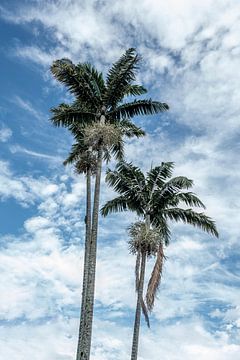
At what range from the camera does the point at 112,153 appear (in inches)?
1172

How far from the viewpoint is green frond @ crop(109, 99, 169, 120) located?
2808 cm

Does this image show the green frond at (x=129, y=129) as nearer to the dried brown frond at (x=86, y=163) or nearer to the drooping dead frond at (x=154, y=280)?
the dried brown frond at (x=86, y=163)

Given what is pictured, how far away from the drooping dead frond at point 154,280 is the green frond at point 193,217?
134 inches

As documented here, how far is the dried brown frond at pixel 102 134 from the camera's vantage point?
2561 cm

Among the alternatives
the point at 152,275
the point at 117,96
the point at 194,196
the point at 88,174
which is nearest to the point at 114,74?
the point at 117,96

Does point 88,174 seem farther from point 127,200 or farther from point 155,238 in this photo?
point 155,238

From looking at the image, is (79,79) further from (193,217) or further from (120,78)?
(193,217)

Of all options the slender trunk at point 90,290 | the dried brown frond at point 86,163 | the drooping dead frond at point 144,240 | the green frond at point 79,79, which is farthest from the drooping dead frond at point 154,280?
the green frond at point 79,79

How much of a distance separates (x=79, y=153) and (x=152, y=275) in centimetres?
888

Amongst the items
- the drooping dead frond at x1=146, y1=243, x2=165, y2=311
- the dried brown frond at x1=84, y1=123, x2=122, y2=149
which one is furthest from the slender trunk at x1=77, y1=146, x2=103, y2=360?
the drooping dead frond at x1=146, y1=243, x2=165, y2=311

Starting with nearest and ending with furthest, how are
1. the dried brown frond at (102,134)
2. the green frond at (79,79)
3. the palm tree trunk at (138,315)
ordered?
the dried brown frond at (102,134)
the palm tree trunk at (138,315)
the green frond at (79,79)

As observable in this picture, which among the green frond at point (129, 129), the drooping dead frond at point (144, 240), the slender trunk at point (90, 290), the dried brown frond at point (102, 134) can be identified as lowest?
the slender trunk at point (90, 290)

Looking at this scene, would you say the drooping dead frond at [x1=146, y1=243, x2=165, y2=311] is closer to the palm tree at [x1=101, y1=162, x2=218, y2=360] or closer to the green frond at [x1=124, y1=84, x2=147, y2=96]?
the palm tree at [x1=101, y1=162, x2=218, y2=360]

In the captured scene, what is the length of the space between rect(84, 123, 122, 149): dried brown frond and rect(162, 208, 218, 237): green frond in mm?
6620
